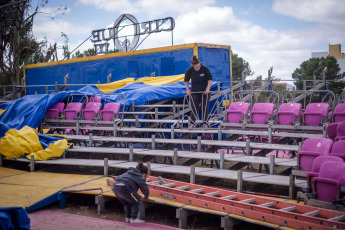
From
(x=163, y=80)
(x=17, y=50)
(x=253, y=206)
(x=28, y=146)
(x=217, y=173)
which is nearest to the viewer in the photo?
(x=253, y=206)

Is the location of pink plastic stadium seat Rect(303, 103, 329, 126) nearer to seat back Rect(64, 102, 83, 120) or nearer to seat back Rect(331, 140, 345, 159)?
seat back Rect(331, 140, 345, 159)

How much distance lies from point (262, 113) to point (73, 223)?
553 centimetres

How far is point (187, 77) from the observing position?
11391 millimetres

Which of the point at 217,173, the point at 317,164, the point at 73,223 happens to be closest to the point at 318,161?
the point at 317,164

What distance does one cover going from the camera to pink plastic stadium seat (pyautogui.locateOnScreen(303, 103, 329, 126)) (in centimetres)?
950

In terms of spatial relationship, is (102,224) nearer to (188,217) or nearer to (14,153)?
(188,217)

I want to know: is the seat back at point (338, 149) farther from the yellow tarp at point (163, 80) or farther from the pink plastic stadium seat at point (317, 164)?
the yellow tarp at point (163, 80)

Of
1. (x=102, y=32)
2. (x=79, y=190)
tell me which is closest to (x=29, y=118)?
(x=79, y=190)

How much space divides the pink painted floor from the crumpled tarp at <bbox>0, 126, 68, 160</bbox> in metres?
3.09

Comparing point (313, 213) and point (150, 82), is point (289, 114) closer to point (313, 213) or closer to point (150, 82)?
point (313, 213)

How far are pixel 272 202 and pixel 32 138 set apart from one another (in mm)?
6892

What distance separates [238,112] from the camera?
35.1 feet

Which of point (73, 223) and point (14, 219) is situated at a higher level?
point (14, 219)

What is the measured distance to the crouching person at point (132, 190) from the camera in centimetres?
695
